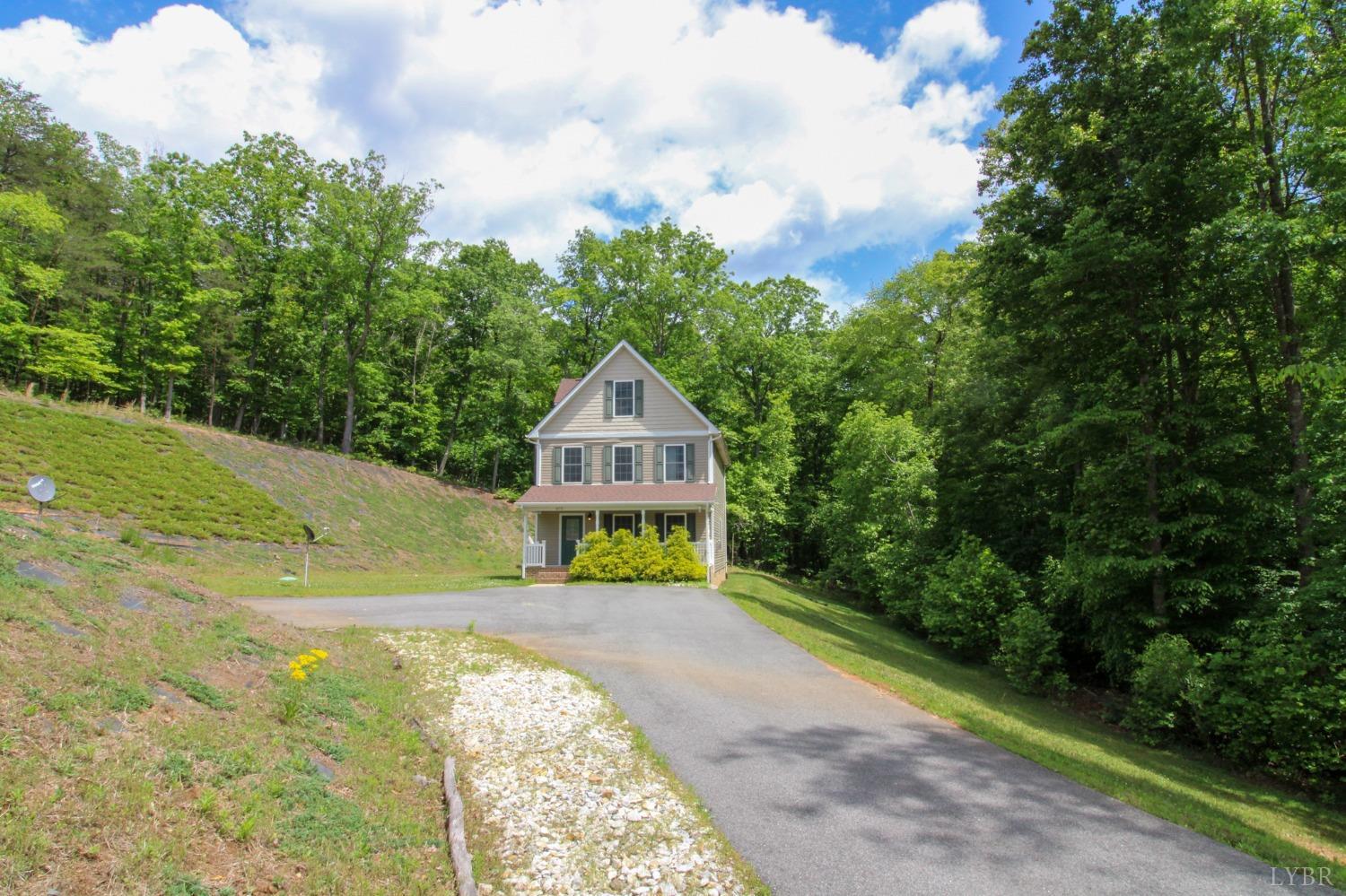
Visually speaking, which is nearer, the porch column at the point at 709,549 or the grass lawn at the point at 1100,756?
the grass lawn at the point at 1100,756

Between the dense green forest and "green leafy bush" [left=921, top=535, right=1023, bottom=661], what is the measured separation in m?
0.10

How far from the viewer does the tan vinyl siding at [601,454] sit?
24.4 m

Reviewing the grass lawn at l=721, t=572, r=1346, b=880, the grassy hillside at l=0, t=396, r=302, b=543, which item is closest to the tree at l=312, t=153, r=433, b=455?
the grassy hillside at l=0, t=396, r=302, b=543

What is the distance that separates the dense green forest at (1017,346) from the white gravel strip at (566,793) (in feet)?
24.9

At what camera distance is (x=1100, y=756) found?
8.62 m

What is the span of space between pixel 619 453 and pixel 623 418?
1.37 m

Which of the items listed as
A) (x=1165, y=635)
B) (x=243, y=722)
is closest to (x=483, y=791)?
(x=243, y=722)

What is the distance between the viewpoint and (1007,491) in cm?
1914

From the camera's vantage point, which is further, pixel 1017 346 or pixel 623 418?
pixel 623 418

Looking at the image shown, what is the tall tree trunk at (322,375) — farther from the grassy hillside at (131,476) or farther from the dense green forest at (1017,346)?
the grassy hillside at (131,476)

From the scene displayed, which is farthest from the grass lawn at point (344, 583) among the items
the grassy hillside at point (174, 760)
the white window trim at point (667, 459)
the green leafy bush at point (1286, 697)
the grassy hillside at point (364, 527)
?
the green leafy bush at point (1286, 697)

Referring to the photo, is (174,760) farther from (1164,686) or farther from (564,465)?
(564,465)

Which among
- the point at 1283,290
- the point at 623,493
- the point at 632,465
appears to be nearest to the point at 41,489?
the point at 623,493

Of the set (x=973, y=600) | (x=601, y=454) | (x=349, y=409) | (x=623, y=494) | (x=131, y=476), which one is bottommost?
(x=973, y=600)
